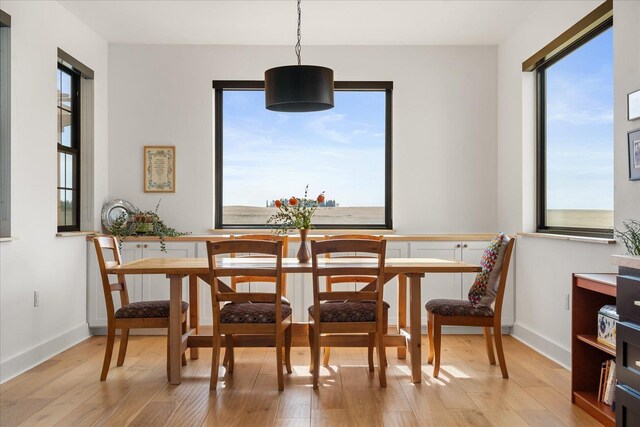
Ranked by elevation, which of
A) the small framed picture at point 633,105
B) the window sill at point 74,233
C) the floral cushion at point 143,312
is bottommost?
the floral cushion at point 143,312

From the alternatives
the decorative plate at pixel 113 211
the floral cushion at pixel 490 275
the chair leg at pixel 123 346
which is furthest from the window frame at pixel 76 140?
the floral cushion at pixel 490 275

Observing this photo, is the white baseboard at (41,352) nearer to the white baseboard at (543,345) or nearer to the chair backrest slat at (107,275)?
the chair backrest slat at (107,275)

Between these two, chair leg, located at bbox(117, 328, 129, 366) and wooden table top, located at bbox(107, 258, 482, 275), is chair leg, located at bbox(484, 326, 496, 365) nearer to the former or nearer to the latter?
wooden table top, located at bbox(107, 258, 482, 275)

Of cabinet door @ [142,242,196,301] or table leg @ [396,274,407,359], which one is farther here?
cabinet door @ [142,242,196,301]

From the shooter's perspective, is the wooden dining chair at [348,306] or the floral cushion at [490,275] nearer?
the wooden dining chair at [348,306]

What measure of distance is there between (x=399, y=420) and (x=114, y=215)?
3546 millimetres

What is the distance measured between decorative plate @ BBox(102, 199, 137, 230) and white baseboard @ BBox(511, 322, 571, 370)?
3741 millimetres

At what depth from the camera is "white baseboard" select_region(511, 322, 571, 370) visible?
167 inches

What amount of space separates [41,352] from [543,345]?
382 centimetres

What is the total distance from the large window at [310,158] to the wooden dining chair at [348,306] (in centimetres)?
229

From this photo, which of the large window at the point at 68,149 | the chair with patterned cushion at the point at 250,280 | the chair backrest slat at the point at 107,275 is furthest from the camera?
the large window at the point at 68,149

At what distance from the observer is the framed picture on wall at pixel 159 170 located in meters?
5.76

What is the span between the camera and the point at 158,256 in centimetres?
536

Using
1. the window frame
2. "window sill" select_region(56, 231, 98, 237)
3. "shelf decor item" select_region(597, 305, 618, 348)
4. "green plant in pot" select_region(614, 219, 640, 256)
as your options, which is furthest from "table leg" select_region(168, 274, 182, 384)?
"green plant in pot" select_region(614, 219, 640, 256)
